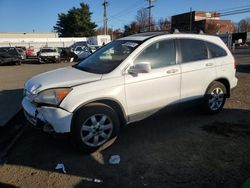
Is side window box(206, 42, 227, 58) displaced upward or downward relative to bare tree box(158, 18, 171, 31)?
downward

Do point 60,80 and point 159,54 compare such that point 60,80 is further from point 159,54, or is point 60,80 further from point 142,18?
point 142,18

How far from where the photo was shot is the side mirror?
410 centimetres

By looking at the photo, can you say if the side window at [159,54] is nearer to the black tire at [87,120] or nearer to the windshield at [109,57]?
the windshield at [109,57]

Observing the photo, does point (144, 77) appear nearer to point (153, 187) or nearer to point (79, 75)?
point (79, 75)

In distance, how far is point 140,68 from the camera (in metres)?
4.11

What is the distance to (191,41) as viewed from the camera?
202 inches

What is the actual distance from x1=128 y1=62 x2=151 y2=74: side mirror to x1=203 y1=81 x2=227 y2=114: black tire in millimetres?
1858

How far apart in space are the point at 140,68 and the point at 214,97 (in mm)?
2281

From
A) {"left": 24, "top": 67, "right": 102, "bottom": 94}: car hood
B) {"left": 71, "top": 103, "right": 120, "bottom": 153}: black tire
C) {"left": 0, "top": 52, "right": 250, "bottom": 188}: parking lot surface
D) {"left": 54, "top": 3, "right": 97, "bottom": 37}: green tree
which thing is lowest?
{"left": 0, "top": 52, "right": 250, "bottom": 188}: parking lot surface

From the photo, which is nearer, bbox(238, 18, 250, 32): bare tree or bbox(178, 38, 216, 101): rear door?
bbox(178, 38, 216, 101): rear door

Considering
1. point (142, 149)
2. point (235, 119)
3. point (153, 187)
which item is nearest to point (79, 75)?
point (142, 149)

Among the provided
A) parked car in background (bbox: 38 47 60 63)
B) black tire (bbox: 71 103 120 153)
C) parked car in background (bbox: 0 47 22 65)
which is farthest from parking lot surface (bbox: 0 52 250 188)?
parked car in background (bbox: 38 47 60 63)

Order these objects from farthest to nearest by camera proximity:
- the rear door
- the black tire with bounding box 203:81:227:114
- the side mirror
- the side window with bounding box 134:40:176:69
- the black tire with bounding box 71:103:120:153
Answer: the black tire with bounding box 203:81:227:114 → the rear door → the side window with bounding box 134:40:176:69 → the side mirror → the black tire with bounding box 71:103:120:153

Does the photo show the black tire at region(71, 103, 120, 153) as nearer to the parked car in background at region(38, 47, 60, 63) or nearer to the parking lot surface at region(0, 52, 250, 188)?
the parking lot surface at region(0, 52, 250, 188)
